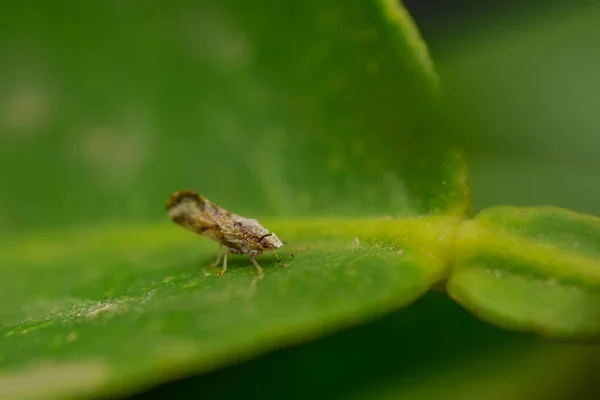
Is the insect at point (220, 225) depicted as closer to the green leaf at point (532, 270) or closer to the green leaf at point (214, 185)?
the green leaf at point (214, 185)

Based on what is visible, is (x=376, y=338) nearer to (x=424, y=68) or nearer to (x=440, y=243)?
(x=440, y=243)

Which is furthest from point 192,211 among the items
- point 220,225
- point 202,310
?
point 202,310

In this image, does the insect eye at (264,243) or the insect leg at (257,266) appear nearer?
the insect leg at (257,266)

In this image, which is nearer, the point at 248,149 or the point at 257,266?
the point at 257,266

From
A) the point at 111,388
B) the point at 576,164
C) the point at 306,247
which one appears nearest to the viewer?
the point at 111,388

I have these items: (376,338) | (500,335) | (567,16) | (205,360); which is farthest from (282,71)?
(567,16)

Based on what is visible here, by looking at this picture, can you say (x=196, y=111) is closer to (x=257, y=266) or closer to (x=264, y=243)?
(x=264, y=243)

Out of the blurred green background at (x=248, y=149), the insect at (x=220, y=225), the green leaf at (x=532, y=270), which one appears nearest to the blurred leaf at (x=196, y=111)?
the blurred green background at (x=248, y=149)
